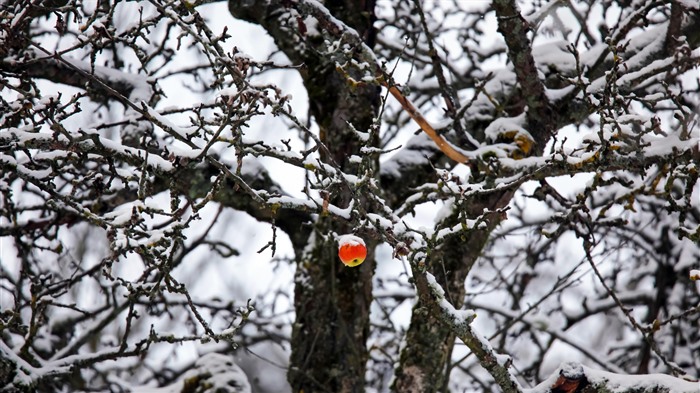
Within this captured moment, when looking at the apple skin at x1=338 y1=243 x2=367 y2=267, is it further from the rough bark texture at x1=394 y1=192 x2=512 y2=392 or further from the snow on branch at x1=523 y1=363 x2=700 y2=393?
the rough bark texture at x1=394 y1=192 x2=512 y2=392

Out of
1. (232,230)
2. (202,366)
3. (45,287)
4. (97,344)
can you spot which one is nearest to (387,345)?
(202,366)

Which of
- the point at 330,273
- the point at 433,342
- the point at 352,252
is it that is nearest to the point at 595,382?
the point at 352,252

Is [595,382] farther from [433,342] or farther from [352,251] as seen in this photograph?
[433,342]

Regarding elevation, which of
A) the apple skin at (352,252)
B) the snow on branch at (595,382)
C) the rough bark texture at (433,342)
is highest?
the rough bark texture at (433,342)

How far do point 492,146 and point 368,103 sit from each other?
1.02 metres

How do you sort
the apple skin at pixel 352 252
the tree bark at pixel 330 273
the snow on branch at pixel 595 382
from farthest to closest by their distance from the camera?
the tree bark at pixel 330 273 < the snow on branch at pixel 595 382 < the apple skin at pixel 352 252

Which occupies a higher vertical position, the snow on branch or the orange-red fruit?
the orange-red fruit

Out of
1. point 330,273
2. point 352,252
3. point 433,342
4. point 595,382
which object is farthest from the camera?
point 330,273

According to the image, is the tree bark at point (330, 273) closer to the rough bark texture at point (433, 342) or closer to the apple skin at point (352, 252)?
the rough bark texture at point (433, 342)

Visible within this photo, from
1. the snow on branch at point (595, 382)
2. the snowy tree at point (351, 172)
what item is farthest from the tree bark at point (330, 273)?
the snow on branch at point (595, 382)

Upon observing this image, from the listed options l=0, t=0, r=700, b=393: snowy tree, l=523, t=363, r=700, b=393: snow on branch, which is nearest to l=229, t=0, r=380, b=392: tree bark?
l=0, t=0, r=700, b=393: snowy tree

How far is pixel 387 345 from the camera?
5.94 metres

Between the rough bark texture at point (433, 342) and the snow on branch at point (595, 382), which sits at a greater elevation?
the rough bark texture at point (433, 342)

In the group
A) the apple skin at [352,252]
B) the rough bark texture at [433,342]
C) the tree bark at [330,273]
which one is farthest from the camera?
the tree bark at [330,273]
